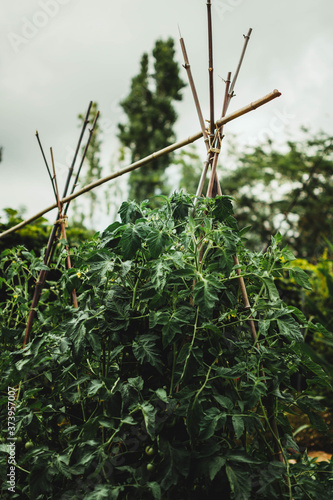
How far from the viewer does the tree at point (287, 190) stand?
1525 cm

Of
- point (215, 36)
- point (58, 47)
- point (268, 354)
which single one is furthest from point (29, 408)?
point (58, 47)

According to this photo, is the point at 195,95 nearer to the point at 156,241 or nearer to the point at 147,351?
the point at 156,241

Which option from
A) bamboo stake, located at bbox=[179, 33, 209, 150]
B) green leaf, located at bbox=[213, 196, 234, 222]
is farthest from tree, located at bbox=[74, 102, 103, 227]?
green leaf, located at bbox=[213, 196, 234, 222]

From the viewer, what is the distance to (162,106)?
57.8 feet

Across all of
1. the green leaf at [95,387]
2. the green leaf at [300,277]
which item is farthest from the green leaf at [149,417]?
the green leaf at [300,277]

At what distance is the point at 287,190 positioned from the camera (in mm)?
16578

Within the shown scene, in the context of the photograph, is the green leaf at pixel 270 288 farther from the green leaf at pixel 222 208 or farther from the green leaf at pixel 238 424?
the green leaf at pixel 238 424

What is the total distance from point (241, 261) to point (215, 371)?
409 mm

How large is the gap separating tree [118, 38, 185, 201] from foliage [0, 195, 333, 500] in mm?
15846

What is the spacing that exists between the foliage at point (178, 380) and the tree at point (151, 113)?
52.0ft

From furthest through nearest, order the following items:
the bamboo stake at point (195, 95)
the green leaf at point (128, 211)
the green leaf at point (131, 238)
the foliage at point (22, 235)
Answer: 1. the foliage at point (22, 235)
2. the bamboo stake at point (195, 95)
3. the green leaf at point (128, 211)
4. the green leaf at point (131, 238)

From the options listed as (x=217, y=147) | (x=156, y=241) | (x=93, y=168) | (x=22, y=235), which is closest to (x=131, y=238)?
(x=156, y=241)

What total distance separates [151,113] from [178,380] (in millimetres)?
18140

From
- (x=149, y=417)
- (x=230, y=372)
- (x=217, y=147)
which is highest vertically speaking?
(x=217, y=147)
